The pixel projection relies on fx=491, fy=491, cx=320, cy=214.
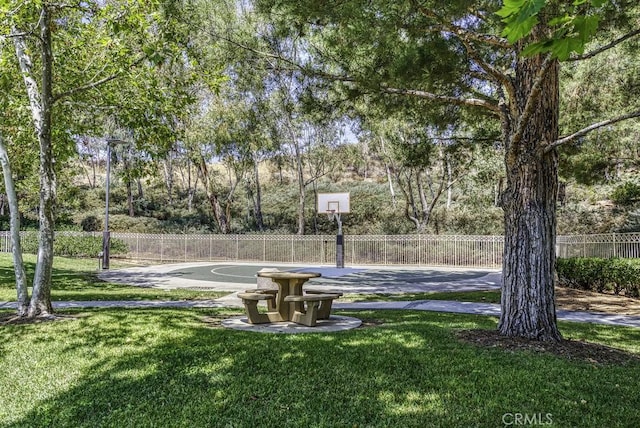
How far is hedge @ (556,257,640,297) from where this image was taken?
12750mm

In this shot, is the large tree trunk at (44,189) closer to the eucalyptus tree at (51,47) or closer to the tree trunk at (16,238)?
the eucalyptus tree at (51,47)

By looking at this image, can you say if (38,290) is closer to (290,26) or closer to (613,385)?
(290,26)

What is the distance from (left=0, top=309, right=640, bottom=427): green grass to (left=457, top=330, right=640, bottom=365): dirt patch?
0.77 feet

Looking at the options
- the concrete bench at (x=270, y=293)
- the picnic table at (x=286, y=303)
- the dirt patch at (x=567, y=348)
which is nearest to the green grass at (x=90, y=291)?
the concrete bench at (x=270, y=293)

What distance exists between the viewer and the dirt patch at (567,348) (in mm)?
5571

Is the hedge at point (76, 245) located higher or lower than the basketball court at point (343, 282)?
higher

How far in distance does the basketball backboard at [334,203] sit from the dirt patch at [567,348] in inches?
794

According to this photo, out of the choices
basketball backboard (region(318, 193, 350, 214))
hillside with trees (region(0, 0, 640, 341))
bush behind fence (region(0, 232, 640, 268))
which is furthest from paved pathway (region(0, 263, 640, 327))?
basketball backboard (region(318, 193, 350, 214))

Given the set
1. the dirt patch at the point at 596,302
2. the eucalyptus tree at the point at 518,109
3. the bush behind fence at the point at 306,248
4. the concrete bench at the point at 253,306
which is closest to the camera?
the eucalyptus tree at the point at 518,109

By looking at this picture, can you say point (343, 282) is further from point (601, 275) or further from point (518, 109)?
point (518, 109)

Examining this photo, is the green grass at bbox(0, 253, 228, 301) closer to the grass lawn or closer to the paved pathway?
the paved pathway

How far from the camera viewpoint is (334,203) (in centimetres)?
2681

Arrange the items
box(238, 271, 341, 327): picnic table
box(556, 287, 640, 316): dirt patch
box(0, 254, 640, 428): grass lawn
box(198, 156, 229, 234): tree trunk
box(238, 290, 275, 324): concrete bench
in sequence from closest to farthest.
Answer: box(0, 254, 640, 428): grass lawn < box(238, 290, 275, 324): concrete bench < box(238, 271, 341, 327): picnic table < box(556, 287, 640, 316): dirt patch < box(198, 156, 229, 234): tree trunk

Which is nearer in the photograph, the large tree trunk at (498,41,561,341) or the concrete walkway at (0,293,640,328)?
the large tree trunk at (498,41,561,341)
